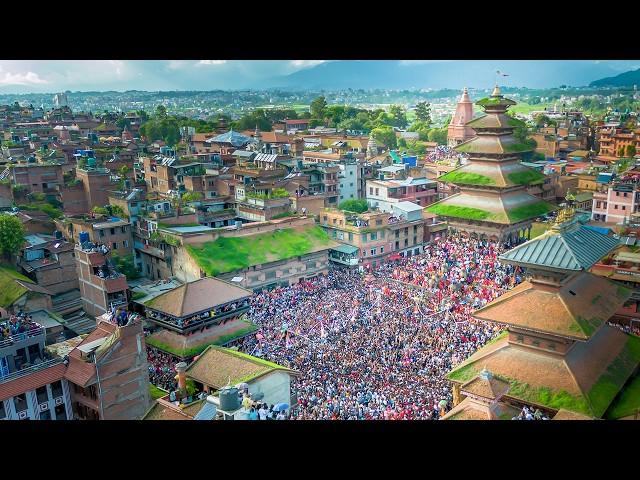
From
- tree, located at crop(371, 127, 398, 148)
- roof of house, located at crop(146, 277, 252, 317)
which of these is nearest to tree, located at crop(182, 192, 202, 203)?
roof of house, located at crop(146, 277, 252, 317)

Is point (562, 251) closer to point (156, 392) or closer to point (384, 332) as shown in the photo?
point (384, 332)

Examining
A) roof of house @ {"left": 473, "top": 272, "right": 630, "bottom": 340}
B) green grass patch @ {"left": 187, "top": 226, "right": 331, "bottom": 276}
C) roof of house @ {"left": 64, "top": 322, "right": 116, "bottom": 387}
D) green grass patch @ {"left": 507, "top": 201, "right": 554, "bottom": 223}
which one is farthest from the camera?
green grass patch @ {"left": 187, "top": 226, "right": 331, "bottom": 276}

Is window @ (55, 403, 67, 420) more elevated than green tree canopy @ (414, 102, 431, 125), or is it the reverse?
green tree canopy @ (414, 102, 431, 125)

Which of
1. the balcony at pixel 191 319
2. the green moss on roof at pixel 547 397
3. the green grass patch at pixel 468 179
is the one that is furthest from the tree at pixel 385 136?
the green moss on roof at pixel 547 397

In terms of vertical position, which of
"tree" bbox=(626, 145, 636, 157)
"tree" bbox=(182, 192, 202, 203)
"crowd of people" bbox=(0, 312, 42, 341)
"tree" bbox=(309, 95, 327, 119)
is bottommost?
"crowd of people" bbox=(0, 312, 42, 341)

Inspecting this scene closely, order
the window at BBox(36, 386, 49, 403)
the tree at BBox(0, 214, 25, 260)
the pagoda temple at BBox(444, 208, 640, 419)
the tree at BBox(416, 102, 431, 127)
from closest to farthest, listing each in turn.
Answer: the pagoda temple at BBox(444, 208, 640, 419) → the window at BBox(36, 386, 49, 403) → the tree at BBox(0, 214, 25, 260) → the tree at BBox(416, 102, 431, 127)

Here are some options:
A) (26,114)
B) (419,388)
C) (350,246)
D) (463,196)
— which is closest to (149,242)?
(350,246)

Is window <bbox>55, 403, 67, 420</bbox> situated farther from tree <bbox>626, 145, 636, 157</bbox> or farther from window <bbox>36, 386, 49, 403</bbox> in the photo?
tree <bbox>626, 145, 636, 157</bbox>
